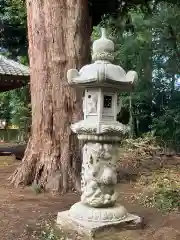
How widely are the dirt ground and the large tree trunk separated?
0.41 meters

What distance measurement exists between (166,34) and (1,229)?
488 inches

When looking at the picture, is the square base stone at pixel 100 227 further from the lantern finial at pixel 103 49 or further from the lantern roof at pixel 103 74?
the lantern finial at pixel 103 49

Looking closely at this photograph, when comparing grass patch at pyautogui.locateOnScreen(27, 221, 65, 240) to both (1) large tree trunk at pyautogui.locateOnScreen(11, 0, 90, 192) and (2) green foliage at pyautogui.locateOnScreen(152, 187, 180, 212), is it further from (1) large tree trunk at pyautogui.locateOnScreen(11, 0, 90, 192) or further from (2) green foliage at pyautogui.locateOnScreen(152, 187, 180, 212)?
(1) large tree trunk at pyautogui.locateOnScreen(11, 0, 90, 192)

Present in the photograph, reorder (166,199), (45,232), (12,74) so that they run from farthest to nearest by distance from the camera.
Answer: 1. (12,74)
2. (166,199)
3. (45,232)

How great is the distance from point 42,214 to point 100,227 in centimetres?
122

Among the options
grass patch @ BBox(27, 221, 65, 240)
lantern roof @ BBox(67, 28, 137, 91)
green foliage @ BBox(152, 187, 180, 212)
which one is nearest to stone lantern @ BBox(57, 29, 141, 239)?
lantern roof @ BBox(67, 28, 137, 91)

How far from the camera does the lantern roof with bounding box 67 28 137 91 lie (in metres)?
4.18

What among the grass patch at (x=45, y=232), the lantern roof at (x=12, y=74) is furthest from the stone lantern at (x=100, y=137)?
the lantern roof at (x=12, y=74)

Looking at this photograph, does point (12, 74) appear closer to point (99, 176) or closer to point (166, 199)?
point (166, 199)

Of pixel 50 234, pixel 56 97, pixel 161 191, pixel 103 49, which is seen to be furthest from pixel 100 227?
pixel 56 97

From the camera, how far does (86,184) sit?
4.45 metres

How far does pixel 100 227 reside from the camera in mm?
4133

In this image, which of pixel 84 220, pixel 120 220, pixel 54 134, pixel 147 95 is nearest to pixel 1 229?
pixel 84 220

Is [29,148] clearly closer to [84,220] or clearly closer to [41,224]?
[41,224]
